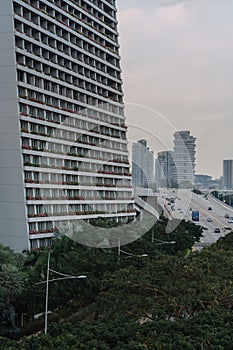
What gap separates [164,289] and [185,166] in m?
59.2

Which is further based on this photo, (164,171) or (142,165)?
(164,171)

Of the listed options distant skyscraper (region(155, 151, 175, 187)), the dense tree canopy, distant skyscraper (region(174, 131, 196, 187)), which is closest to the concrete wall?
the dense tree canopy

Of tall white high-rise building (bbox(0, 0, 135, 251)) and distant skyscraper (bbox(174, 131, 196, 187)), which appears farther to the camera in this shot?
distant skyscraper (bbox(174, 131, 196, 187))

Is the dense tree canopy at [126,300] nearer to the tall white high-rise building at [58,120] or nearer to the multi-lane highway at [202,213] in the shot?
the tall white high-rise building at [58,120]

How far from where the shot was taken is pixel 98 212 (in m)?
64.8

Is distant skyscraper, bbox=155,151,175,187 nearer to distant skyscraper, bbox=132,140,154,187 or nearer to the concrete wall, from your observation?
distant skyscraper, bbox=132,140,154,187

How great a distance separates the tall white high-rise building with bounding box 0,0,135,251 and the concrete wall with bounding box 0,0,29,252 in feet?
0.27

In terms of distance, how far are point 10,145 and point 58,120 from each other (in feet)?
29.3

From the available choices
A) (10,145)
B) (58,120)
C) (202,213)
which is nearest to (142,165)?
(58,120)

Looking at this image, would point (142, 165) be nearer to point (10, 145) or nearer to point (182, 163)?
point (182, 163)

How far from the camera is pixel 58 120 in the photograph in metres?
57.6

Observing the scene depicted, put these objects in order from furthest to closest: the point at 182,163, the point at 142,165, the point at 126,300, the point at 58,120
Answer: the point at 182,163, the point at 142,165, the point at 58,120, the point at 126,300

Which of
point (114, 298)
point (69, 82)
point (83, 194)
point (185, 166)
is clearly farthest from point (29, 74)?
point (185, 166)

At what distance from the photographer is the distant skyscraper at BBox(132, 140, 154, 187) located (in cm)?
8132
